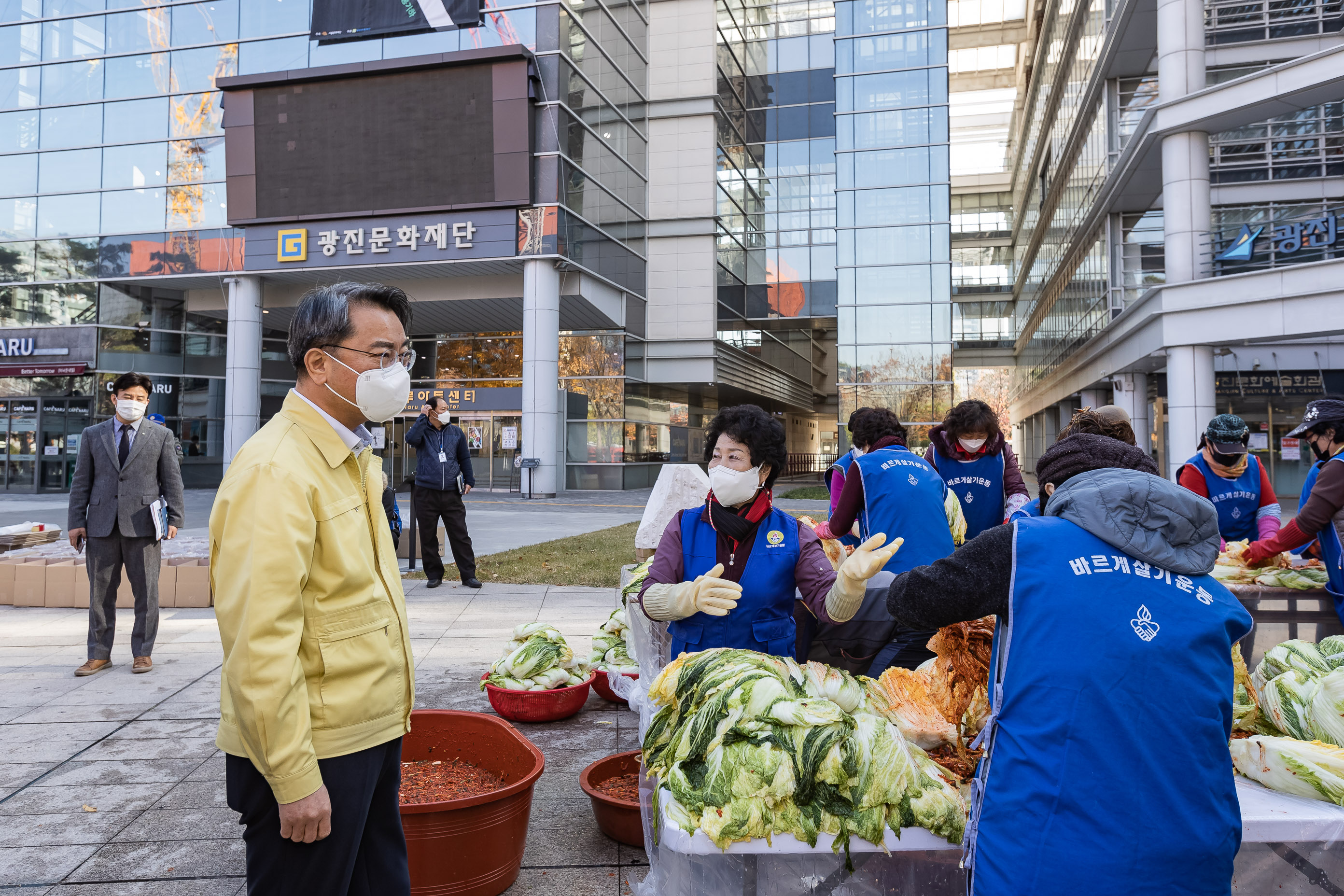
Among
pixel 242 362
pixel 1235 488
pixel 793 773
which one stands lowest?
pixel 793 773

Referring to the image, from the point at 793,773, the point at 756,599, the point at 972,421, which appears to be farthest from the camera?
the point at 972,421

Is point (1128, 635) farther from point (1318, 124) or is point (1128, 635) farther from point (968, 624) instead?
point (1318, 124)

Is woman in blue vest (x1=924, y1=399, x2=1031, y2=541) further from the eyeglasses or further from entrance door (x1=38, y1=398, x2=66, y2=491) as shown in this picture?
entrance door (x1=38, y1=398, x2=66, y2=491)

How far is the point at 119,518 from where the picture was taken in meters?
5.69

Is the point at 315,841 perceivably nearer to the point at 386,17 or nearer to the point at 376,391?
the point at 376,391

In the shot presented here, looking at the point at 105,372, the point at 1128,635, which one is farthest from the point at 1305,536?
the point at 105,372

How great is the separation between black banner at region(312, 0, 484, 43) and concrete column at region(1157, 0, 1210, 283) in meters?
17.7

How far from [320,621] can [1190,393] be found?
63.0 feet

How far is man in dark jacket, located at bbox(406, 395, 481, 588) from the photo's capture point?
9.27m

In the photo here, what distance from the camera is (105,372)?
82.3ft

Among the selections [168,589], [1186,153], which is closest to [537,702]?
[168,589]

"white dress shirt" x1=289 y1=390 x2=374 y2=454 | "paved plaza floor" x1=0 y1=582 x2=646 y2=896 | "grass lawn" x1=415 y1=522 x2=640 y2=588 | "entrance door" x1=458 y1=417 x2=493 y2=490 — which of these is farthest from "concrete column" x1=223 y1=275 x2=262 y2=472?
"white dress shirt" x1=289 y1=390 x2=374 y2=454

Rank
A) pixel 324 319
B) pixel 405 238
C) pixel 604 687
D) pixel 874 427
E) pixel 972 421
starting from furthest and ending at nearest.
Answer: pixel 405 238 → pixel 972 421 → pixel 604 687 → pixel 874 427 → pixel 324 319

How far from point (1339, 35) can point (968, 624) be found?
2153 cm
